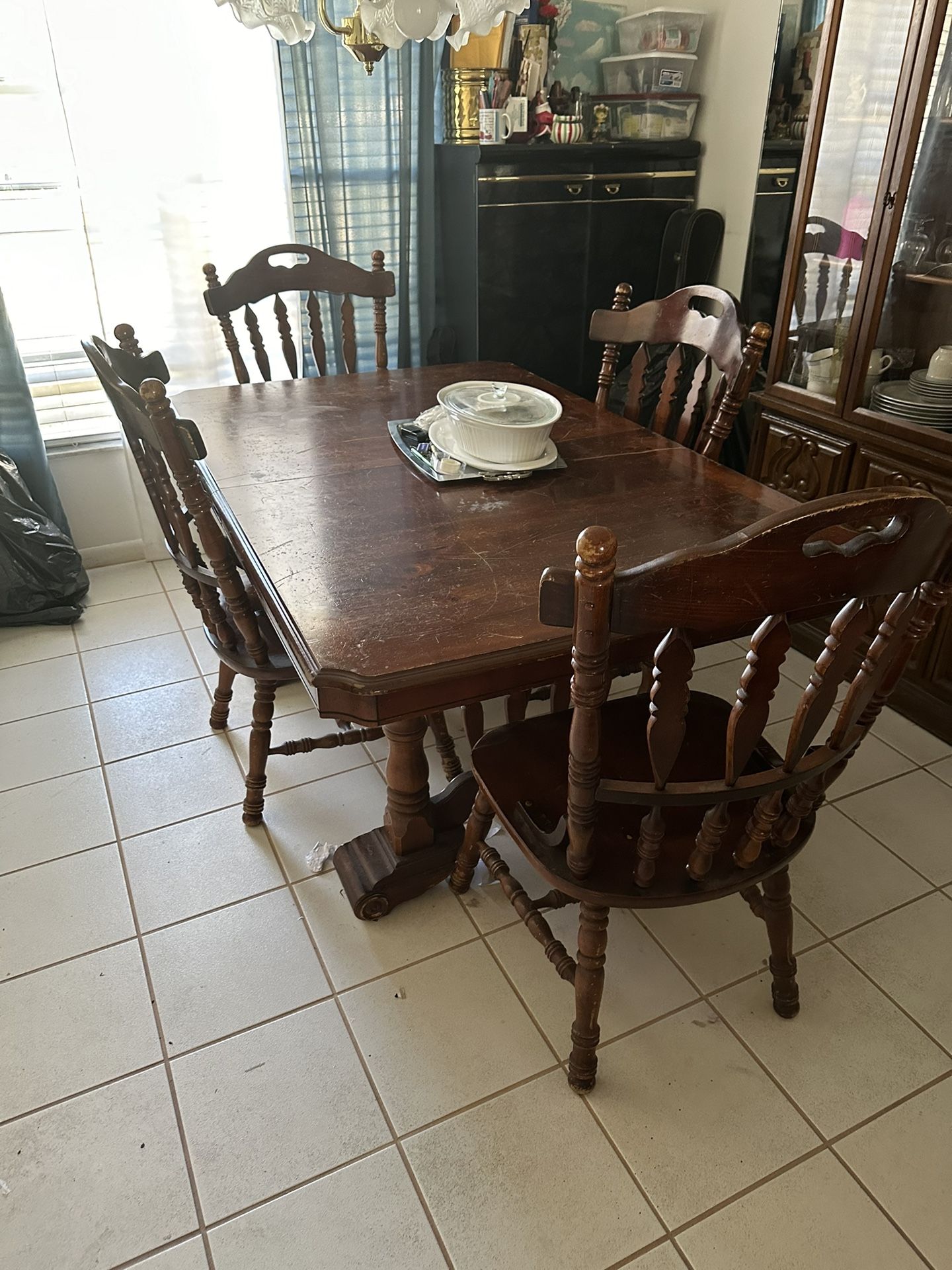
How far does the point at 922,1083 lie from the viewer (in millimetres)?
1439

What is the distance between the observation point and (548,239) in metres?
2.85

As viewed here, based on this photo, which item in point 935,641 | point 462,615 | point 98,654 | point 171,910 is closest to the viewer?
point 462,615

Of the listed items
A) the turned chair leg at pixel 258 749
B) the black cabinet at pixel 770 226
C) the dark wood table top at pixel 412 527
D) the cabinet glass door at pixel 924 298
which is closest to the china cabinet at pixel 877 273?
the cabinet glass door at pixel 924 298

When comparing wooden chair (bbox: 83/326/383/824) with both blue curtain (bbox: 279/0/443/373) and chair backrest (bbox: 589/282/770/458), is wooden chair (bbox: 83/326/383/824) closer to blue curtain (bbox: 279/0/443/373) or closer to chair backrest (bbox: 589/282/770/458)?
chair backrest (bbox: 589/282/770/458)

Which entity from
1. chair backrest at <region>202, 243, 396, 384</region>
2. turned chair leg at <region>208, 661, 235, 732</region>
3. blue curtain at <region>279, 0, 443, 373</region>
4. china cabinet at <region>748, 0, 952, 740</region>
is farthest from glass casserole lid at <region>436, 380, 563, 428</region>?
blue curtain at <region>279, 0, 443, 373</region>

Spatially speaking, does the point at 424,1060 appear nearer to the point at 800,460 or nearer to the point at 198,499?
the point at 198,499

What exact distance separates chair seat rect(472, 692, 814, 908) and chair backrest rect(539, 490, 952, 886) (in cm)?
5

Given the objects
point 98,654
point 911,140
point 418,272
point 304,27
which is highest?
point 304,27

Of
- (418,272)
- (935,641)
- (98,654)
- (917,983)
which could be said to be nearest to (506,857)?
(917,983)

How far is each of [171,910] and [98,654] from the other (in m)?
1.09

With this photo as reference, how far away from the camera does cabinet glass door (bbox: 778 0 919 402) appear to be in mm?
2072

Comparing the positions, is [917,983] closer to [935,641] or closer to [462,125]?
[935,641]

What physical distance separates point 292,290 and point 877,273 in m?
1.52

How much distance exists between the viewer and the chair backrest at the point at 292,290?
2.38m
